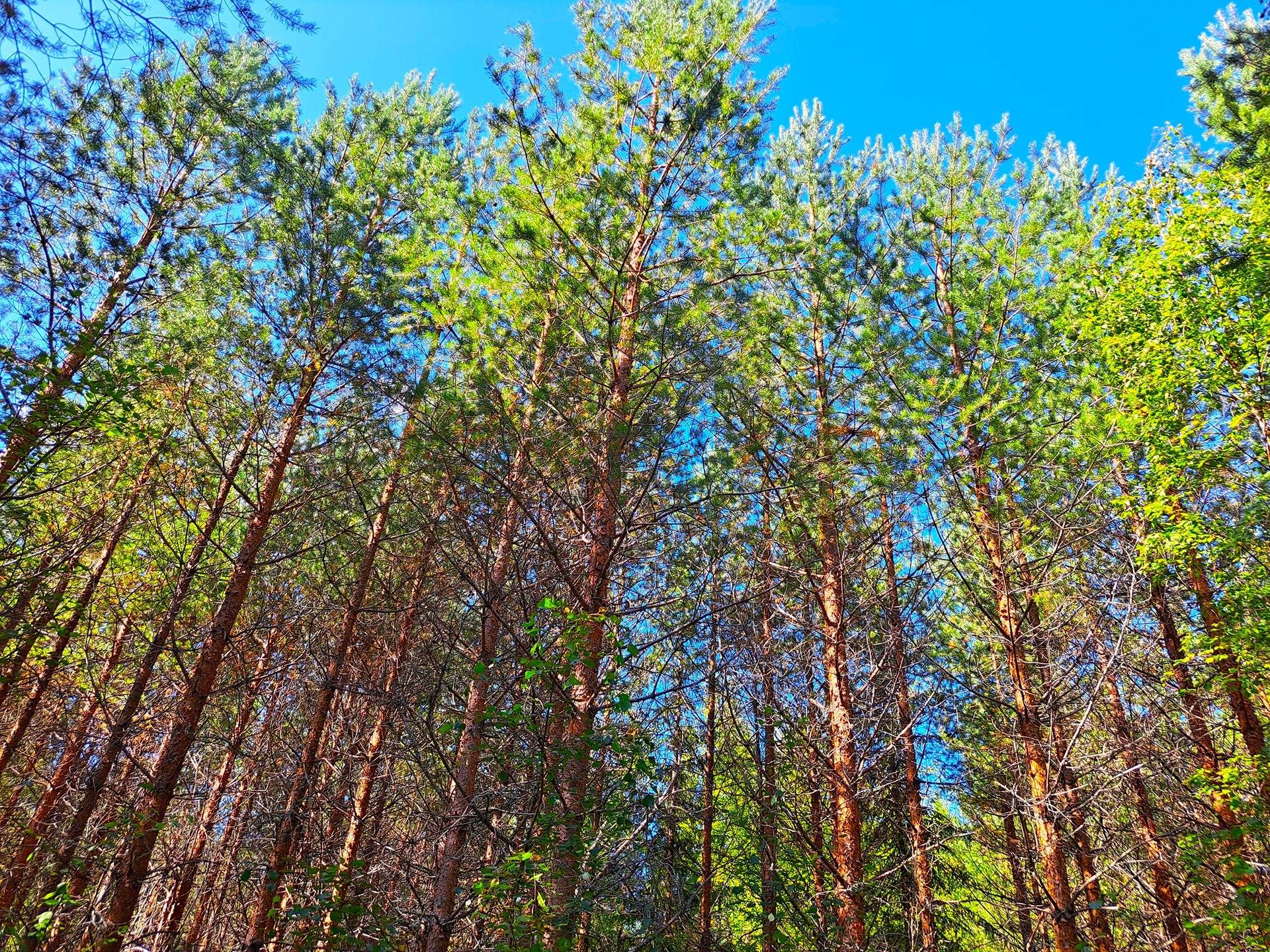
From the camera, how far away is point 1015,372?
24.1 ft

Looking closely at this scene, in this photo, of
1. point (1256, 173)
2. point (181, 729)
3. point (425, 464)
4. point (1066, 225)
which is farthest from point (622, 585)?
point (1256, 173)

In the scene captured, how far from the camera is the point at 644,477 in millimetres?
6363

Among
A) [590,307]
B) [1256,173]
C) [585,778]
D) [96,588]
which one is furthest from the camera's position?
[96,588]

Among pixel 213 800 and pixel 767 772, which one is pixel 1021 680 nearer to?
pixel 767 772

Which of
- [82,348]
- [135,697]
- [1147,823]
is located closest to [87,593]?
[135,697]

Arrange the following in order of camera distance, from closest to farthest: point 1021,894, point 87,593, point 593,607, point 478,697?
point 593,607
point 478,697
point 87,593
point 1021,894

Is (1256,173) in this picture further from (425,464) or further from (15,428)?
(15,428)

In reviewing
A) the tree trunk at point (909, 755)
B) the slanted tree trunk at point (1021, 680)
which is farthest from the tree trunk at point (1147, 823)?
the tree trunk at point (909, 755)

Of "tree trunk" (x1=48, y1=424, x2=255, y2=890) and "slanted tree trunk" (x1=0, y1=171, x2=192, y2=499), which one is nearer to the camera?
"slanted tree trunk" (x1=0, y1=171, x2=192, y2=499)

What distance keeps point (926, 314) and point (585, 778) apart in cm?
643

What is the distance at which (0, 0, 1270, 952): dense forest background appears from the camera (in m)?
5.93

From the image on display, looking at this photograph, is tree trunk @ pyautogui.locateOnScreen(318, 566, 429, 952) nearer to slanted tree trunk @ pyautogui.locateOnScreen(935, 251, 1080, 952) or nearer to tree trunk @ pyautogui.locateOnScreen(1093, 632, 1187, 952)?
slanted tree trunk @ pyautogui.locateOnScreen(935, 251, 1080, 952)

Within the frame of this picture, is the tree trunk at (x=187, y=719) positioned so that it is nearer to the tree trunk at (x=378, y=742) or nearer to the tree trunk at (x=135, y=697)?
the tree trunk at (x=135, y=697)

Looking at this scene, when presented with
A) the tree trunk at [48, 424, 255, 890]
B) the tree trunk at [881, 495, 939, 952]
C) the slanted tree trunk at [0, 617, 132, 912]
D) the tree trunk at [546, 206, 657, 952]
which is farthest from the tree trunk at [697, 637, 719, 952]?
the slanted tree trunk at [0, 617, 132, 912]
